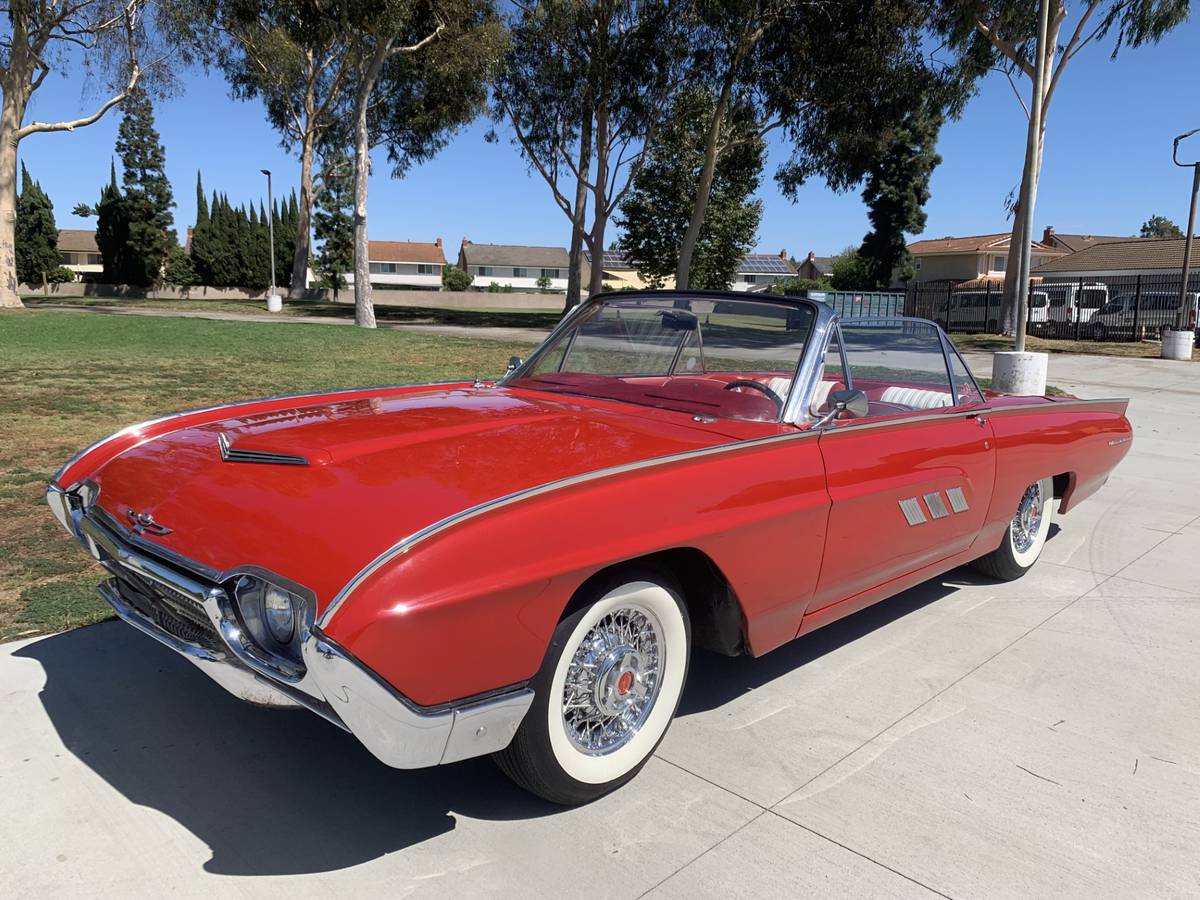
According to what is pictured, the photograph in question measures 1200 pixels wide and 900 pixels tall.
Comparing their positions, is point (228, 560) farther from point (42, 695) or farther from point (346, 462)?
point (42, 695)

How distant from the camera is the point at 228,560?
2.22 meters

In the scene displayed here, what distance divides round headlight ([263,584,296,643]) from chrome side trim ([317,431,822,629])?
0.76 ft

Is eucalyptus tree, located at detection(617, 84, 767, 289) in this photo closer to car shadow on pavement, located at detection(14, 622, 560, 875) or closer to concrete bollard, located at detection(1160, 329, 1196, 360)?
concrete bollard, located at detection(1160, 329, 1196, 360)

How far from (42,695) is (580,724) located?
6.36ft

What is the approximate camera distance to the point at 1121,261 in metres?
45.0

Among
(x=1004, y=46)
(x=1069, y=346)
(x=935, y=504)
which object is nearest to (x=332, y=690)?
(x=935, y=504)

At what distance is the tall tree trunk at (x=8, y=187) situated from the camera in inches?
885

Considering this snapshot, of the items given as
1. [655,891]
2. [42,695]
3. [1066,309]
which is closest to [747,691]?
[655,891]

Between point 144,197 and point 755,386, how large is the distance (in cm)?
5615

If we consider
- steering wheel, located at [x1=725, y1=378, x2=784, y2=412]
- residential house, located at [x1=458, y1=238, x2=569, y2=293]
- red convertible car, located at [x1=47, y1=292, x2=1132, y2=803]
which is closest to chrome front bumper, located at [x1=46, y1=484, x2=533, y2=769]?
red convertible car, located at [x1=47, y1=292, x2=1132, y2=803]

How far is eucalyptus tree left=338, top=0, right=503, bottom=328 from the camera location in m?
19.9

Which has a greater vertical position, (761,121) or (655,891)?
(761,121)

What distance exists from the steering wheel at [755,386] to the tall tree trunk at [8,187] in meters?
23.6

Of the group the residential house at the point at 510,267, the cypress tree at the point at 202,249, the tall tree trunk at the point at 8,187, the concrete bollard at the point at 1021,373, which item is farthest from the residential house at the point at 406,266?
the concrete bollard at the point at 1021,373
